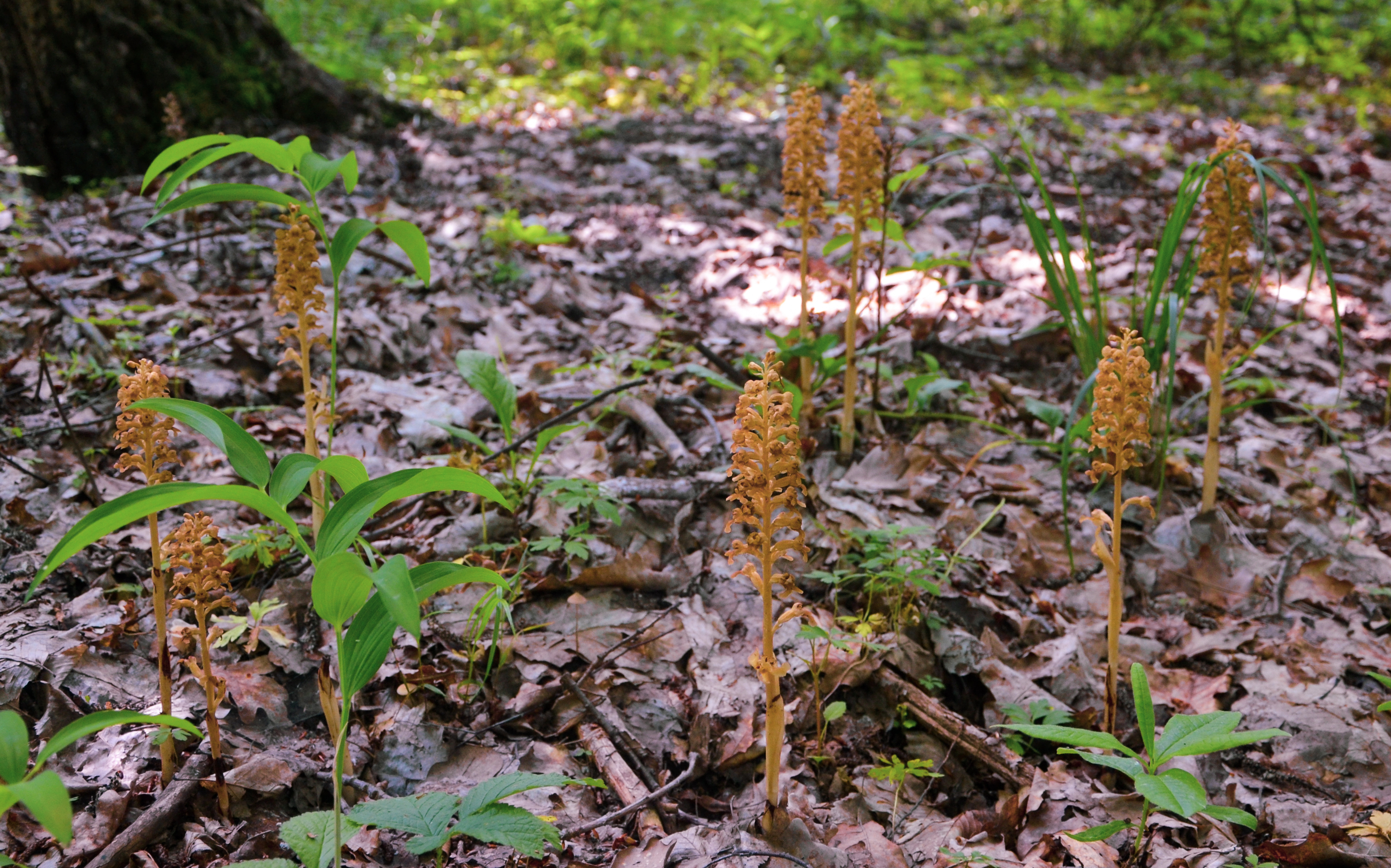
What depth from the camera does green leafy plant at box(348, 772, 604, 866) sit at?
4.27 ft

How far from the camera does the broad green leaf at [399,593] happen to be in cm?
96

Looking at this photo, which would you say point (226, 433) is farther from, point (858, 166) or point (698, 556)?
point (858, 166)

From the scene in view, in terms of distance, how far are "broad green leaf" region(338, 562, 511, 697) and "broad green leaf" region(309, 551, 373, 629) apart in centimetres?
6

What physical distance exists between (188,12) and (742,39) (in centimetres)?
529

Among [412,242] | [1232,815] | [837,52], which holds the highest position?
[837,52]

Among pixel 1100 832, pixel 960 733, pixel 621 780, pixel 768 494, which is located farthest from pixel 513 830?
pixel 960 733

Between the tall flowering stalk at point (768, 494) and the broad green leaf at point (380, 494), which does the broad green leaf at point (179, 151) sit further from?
the tall flowering stalk at point (768, 494)

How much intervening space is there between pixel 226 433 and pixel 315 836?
0.63 meters

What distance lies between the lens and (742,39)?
8562mm

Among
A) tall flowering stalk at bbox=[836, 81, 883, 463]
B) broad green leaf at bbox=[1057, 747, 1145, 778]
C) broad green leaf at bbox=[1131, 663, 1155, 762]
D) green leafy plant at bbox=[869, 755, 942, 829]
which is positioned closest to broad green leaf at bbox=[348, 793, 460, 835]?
green leafy plant at bbox=[869, 755, 942, 829]

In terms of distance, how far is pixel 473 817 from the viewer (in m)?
1.35

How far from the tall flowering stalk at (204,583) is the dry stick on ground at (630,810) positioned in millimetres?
618

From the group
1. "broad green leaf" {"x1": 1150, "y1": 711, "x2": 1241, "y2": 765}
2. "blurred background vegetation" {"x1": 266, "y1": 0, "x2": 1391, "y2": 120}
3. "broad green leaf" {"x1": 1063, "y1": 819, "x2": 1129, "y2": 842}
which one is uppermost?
"blurred background vegetation" {"x1": 266, "y1": 0, "x2": 1391, "y2": 120}

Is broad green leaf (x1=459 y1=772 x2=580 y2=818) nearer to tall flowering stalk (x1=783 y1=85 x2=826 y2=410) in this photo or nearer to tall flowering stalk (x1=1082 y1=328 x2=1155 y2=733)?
tall flowering stalk (x1=1082 y1=328 x2=1155 y2=733)
